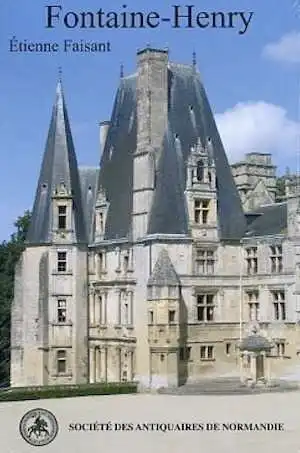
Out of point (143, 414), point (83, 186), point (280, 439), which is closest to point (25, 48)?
point (143, 414)

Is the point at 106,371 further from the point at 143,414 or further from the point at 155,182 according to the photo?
the point at 143,414

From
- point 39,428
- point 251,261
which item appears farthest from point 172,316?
point 39,428

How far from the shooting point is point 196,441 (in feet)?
40.9

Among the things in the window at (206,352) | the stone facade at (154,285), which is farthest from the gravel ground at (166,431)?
the window at (206,352)

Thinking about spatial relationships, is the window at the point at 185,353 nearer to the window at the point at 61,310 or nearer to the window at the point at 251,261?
the window at the point at 251,261

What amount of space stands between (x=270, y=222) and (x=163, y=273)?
2.69 metres

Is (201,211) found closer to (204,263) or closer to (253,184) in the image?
(204,263)

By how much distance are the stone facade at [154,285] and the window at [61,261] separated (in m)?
0.03

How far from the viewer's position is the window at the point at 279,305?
18547 millimetres

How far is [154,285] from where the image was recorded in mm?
18359

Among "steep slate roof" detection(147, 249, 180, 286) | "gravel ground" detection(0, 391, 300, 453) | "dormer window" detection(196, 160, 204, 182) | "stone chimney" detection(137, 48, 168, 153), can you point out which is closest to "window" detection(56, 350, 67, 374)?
"steep slate roof" detection(147, 249, 180, 286)

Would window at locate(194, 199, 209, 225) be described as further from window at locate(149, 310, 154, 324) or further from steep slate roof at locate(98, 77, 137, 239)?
window at locate(149, 310, 154, 324)

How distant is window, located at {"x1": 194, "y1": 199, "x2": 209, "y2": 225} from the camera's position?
19312 millimetres

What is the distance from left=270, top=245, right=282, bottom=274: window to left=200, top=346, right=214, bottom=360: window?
2.09 m
